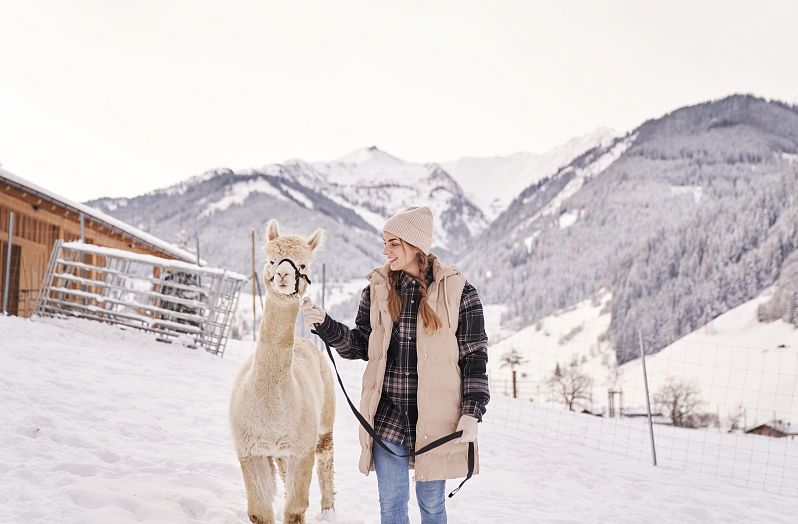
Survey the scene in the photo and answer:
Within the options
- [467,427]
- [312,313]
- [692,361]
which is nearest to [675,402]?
[692,361]

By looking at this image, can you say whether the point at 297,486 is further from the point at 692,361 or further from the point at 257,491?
the point at 692,361

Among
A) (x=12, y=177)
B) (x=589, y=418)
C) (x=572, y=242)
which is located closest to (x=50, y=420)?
(x=12, y=177)

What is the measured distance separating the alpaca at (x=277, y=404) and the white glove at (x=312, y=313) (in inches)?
14.7

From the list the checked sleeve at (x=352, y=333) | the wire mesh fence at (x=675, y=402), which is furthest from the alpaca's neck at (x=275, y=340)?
the wire mesh fence at (x=675, y=402)

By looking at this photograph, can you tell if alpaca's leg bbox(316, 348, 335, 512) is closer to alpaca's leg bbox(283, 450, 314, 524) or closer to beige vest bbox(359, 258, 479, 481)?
alpaca's leg bbox(283, 450, 314, 524)

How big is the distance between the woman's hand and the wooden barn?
12522 mm

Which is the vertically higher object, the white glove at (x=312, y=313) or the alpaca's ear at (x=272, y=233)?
the alpaca's ear at (x=272, y=233)

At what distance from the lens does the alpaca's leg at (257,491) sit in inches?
137

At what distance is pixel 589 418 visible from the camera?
15.1 metres

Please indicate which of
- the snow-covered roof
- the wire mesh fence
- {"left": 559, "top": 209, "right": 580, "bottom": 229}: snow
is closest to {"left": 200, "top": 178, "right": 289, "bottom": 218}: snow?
{"left": 559, "top": 209, "right": 580, "bottom": 229}: snow

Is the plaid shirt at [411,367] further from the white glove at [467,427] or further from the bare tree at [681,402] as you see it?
the bare tree at [681,402]

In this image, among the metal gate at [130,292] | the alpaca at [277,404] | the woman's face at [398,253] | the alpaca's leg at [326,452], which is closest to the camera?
the woman's face at [398,253]

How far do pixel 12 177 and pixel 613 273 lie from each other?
11247cm

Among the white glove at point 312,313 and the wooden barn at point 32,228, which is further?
the wooden barn at point 32,228
